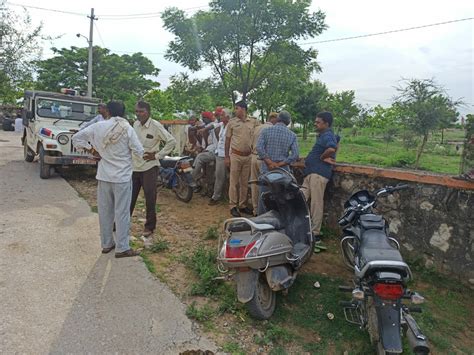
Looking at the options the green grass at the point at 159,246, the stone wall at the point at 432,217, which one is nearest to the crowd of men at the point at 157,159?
the green grass at the point at 159,246

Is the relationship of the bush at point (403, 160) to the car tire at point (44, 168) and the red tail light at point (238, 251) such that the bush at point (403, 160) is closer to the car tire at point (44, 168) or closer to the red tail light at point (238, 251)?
the red tail light at point (238, 251)

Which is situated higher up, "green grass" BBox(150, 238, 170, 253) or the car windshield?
the car windshield

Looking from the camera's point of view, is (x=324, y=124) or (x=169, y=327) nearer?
(x=169, y=327)

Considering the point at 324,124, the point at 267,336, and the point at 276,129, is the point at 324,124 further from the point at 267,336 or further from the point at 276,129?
the point at 267,336

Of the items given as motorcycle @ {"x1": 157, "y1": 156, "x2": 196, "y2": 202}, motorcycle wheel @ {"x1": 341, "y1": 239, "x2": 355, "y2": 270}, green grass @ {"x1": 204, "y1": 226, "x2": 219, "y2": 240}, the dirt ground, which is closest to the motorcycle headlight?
the dirt ground

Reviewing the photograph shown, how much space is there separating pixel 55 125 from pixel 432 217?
8.64 m

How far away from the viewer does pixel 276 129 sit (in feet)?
16.1

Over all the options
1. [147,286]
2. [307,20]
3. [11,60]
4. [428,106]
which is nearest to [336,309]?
[147,286]

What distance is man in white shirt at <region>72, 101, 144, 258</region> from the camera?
406 cm

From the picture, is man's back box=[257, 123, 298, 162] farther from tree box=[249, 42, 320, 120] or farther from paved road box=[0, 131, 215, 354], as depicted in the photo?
tree box=[249, 42, 320, 120]

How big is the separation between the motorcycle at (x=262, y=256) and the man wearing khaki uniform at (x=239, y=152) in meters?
2.11

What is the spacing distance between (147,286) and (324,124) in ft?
9.46

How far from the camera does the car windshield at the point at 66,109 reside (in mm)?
9188

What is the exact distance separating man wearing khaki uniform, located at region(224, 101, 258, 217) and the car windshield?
216 inches
